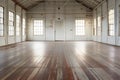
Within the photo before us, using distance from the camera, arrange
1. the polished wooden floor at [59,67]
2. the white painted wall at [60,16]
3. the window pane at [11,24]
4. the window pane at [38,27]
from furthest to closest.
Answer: the window pane at [38,27] < the white painted wall at [60,16] < the window pane at [11,24] < the polished wooden floor at [59,67]

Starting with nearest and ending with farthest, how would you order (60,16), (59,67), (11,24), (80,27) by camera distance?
(59,67) → (11,24) → (80,27) → (60,16)

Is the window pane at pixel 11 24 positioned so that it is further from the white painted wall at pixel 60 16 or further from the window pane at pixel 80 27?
the window pane at pixel 80 27

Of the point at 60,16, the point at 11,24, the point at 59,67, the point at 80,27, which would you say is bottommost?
the point at 59,67

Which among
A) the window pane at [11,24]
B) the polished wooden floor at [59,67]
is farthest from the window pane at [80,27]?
the polished wooden floor at [59,67]

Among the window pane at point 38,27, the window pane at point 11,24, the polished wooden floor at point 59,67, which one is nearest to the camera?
the polished wooden floor at point 59,67

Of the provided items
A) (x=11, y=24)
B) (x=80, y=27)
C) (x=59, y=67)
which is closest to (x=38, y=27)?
(x=80, y=27)

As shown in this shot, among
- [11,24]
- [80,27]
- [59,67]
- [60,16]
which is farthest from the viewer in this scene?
[60,16]

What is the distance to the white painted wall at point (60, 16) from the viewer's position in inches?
741

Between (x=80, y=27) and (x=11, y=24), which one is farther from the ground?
(x=80, y=27)

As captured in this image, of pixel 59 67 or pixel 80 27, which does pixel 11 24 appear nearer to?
pixel 80 27

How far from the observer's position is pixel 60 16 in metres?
19.1

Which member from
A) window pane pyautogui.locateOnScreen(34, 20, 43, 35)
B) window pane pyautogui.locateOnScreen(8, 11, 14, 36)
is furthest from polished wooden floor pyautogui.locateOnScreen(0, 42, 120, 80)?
window pane pyautogui.locateOnScreen(34, 20, 43, 35)

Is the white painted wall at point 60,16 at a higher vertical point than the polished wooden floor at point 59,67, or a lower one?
higher

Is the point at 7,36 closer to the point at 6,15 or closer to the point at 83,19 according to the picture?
the point at 6,15
